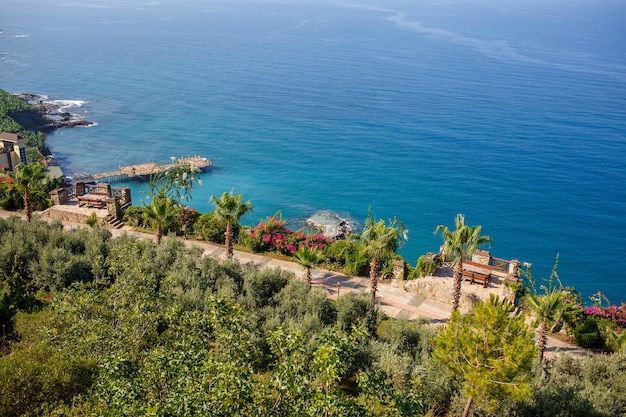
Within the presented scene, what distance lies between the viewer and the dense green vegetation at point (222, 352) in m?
11.7

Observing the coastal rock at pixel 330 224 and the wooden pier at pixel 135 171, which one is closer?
the coastal rock at pixel 330 224

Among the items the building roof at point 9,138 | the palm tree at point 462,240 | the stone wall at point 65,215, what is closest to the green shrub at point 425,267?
the palm tree at point 462,240

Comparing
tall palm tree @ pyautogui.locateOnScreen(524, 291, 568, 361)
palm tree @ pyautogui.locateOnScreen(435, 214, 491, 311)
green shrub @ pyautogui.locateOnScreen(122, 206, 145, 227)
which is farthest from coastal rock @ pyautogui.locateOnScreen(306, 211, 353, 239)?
tall palm tree @ pyautogui.locateOnScreen(524, 291, 568, 361)

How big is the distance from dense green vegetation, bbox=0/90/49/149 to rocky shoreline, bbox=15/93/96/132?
1.66 meters

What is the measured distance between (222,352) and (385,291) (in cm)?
1888

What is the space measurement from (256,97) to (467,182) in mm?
55099

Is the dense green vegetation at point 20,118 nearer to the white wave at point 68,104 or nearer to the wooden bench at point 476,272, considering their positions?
the white wave at point 68,104

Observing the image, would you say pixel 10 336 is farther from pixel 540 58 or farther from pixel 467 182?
pixel 540 58

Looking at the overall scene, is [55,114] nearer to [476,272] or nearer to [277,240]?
[277,240]

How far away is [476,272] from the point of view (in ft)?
98.9

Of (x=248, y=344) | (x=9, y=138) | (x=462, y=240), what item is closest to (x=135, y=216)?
(x=462, y=240)

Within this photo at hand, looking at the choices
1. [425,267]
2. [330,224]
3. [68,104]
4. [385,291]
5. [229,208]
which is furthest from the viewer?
[68,104]

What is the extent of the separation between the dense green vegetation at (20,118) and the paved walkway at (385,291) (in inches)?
1898

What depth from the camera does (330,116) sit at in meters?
95.1
